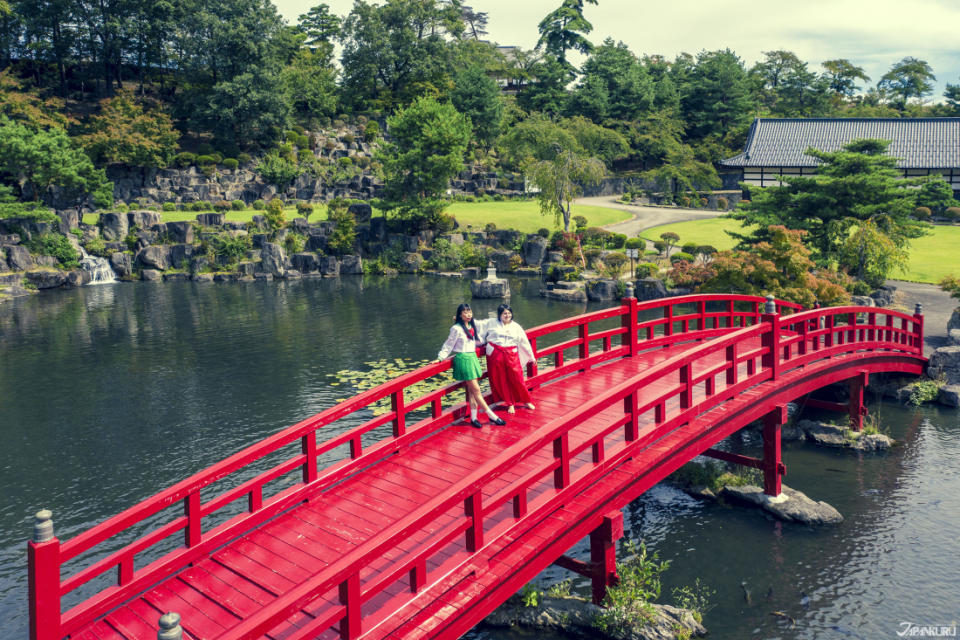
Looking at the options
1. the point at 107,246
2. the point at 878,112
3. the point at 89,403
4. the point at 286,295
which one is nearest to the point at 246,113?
the point at 107,246

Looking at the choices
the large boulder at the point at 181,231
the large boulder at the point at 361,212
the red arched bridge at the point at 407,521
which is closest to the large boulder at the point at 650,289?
the large boulder at the point at 361,212

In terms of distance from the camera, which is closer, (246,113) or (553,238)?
(553,238)

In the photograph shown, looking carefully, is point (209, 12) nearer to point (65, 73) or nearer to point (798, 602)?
point (65, 73)

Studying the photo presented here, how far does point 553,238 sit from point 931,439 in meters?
31.7

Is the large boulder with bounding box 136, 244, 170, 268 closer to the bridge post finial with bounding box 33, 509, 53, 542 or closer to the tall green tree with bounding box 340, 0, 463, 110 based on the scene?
the tall green tree with bounding box 340, 0, 463, 110

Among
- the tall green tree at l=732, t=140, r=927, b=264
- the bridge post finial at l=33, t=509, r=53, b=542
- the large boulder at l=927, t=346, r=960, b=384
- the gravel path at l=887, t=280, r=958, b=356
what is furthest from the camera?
the tall green tree at l=732, t=140, r=927, b=264

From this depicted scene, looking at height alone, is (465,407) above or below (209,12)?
below

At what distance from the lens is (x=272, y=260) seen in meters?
49.4

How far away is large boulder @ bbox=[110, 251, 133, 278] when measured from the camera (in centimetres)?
4900

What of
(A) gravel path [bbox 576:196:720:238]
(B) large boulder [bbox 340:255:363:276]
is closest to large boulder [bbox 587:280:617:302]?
(A) gravel path [bbox 576:196:720:238]

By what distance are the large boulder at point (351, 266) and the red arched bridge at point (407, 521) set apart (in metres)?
37.2

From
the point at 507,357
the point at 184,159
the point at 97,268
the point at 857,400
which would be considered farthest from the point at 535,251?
the point at 507,357

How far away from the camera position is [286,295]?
135 ft

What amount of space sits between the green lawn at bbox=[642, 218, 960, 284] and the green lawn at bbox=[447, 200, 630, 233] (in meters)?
5.44
